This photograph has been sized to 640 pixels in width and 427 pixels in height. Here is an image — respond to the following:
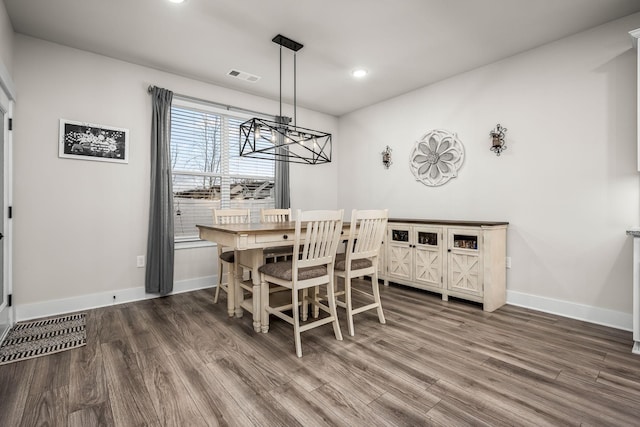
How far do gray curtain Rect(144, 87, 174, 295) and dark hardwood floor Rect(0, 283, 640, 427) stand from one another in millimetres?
718

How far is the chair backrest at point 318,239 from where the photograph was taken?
7.22 feet

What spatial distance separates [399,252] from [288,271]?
2011mm

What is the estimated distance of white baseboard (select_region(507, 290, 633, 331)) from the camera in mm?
2662

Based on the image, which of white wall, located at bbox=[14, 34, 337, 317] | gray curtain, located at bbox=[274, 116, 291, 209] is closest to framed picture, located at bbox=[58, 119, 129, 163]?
white wall, located at bbox=[14, 34, 337, 317]

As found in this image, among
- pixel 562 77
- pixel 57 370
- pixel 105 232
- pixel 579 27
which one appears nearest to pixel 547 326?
pixel 562 77

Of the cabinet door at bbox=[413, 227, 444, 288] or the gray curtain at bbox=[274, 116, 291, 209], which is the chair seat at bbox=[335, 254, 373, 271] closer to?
the cabinet door at bbox=[413, 227, 444, 288]

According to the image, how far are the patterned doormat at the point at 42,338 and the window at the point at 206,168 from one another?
1.37 meters

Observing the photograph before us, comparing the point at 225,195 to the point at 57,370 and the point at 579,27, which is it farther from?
the point at 579,27

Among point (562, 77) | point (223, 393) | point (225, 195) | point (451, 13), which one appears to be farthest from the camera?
point (225, 195)

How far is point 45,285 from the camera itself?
3.01 meters

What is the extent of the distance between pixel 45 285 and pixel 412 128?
4.57 m

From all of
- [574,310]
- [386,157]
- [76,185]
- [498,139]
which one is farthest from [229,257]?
[574,310]

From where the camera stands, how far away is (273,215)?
389 centimetres

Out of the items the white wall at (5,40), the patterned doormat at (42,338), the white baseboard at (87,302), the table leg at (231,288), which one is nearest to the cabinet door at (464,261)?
the table leg at (231,288)
